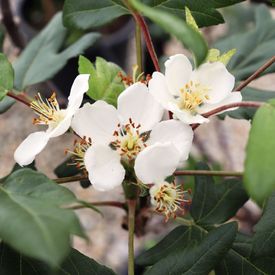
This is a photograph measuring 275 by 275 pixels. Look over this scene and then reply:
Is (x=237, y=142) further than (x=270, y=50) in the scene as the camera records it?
Yes

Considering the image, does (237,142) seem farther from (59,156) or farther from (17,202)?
(17,202)

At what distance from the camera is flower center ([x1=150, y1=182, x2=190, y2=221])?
0.72 m

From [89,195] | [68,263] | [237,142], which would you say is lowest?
[237,142]

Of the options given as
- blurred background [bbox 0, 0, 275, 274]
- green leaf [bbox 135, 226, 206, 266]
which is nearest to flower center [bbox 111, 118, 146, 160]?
green leaf [bbox 135, 226, 206, 266]

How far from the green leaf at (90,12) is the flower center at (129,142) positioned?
8.8 inches

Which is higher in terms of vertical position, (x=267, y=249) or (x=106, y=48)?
(x=267, y=249)

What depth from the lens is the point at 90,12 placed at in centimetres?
87

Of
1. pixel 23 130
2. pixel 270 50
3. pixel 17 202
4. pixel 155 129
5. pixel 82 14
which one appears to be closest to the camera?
pixel 17 202

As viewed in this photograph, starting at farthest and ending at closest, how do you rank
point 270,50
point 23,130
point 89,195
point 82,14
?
point 23,130 → point 89,195 → point 270,50 → point 82,14

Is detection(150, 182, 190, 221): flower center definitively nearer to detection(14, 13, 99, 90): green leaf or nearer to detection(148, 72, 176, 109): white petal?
detection(148, 72, 176, 109): white petal

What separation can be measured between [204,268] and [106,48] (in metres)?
1.44

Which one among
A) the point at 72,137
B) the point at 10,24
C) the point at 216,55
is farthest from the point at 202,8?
the point at 72,137

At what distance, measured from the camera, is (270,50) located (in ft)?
3.67

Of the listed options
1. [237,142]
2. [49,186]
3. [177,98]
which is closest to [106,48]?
[237,142]
